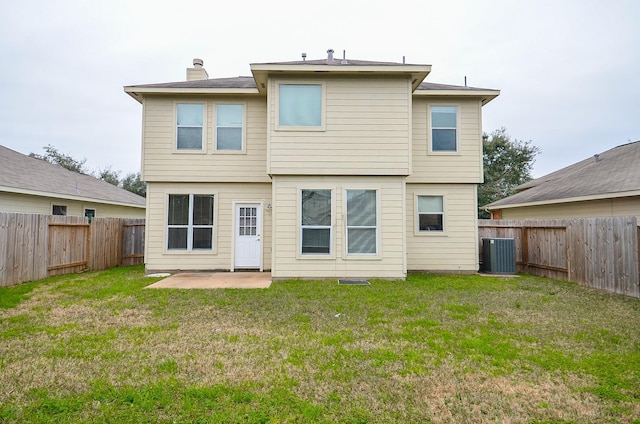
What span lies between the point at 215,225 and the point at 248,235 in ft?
3.27

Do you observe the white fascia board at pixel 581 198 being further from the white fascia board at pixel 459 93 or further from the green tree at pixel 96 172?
the green tree at pixel 96 172

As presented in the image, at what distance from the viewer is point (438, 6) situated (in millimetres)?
13328

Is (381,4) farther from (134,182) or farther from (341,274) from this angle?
(134,182)

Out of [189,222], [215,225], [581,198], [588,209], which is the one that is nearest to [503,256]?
[581,198]

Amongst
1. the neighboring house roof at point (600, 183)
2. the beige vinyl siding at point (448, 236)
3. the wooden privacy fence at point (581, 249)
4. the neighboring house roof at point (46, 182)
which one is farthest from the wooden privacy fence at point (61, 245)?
the neighboring house roof at point (600, 183)

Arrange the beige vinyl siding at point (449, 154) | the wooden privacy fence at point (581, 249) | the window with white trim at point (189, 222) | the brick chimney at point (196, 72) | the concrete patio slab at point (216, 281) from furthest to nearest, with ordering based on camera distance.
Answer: the brick chimney at point (196, 72), the beige vinyl siding at point (449, 154), the window with white trim at point (189, 222), the concrete patio slab at point (216, 281), the wooden privacy fence at point (581, 249)

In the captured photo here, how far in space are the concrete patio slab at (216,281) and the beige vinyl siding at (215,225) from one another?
0.44m

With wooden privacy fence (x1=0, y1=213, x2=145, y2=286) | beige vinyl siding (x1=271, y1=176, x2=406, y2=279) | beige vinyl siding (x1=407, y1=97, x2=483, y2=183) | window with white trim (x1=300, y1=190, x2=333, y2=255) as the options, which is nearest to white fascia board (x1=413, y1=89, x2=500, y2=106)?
beige vinyl siding (x1=407, y1=97, x2=483, y2=183)

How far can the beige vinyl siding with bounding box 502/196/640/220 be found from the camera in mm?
9773

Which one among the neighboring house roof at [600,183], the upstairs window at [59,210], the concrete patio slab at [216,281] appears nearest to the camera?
the concrete patio slab at [216,281]

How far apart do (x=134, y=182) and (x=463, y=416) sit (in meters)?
40.7

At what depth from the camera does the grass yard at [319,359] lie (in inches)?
107

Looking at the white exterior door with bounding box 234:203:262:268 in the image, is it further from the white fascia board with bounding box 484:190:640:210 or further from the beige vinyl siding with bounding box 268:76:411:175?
the white fascia board with bounding box 484:190:640:210

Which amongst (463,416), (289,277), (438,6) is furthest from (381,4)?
(463,416)
